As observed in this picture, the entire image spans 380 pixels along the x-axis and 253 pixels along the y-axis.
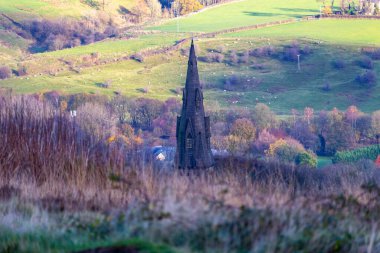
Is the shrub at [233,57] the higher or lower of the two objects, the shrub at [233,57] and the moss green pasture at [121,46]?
the lower

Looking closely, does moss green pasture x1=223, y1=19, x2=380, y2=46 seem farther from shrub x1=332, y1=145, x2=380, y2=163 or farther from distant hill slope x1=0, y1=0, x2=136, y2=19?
shrub x1=332, y1=145, x2=380, y2=163

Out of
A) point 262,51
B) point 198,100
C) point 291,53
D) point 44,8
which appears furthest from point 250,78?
point 198,100

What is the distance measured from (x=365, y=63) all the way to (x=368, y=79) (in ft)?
14.0

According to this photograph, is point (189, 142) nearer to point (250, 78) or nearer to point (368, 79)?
point (368, 79)

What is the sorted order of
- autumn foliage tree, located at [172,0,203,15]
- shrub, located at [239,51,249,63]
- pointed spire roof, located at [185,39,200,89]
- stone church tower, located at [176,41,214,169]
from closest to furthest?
1. stone church tower, located at [176,41,214,169]
2. pointed spire roof, located at [185,39,200,89]
3. shrub, located at [239,51,249,63]
4. autumn foliage tree, located at [172,0,203,15]

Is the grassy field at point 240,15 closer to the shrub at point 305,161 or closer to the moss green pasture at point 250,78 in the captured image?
the moss green pasture at point 250,78

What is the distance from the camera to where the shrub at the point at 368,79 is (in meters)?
83.9

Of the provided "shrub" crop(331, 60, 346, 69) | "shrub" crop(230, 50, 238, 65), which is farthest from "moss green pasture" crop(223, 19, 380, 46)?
"shrub" crop(230, 50, 238, 65)

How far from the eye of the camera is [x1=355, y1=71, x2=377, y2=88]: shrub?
275 ft

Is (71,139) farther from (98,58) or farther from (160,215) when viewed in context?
(98,58)

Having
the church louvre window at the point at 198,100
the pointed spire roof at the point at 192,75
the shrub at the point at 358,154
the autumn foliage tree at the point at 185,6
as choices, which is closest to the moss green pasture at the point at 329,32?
the autumn foliage tree at the point at 185,6

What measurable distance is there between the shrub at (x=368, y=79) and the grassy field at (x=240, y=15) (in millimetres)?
23262

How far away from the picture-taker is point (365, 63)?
87.6 meters

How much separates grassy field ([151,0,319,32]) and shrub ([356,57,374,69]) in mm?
18941
